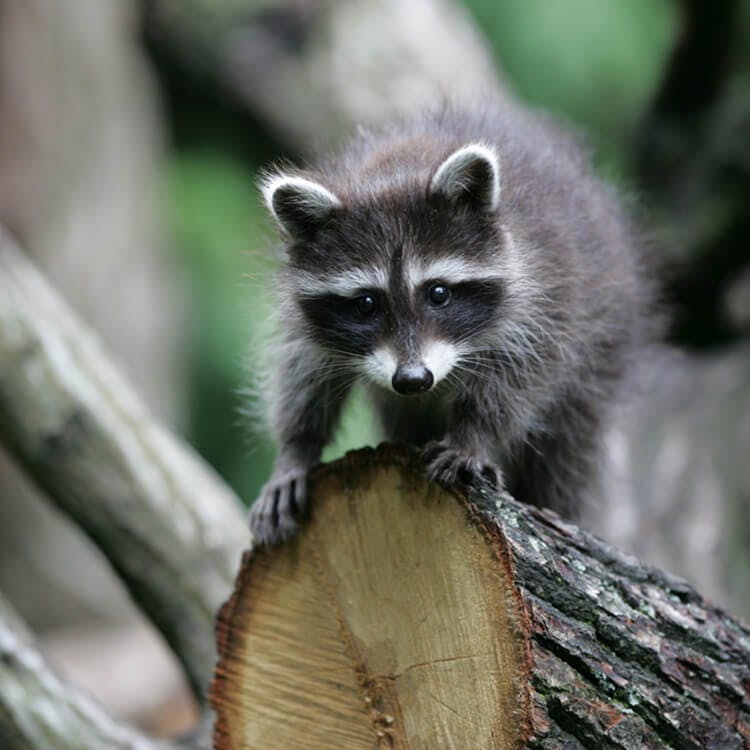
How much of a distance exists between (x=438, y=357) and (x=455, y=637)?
2.30ft

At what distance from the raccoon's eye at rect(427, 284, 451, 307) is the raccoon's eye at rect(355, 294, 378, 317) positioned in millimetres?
134

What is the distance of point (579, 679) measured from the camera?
236cm

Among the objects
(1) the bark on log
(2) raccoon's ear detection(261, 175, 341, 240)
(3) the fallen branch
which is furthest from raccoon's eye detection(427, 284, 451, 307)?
(3) the fallen branch

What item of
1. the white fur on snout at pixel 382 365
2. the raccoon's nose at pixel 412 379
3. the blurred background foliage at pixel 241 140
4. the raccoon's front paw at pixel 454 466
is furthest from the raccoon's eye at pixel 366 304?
the blurred background foliage at pixel 241 140

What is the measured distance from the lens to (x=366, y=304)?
2.96 m

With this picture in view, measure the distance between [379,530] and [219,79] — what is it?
177 inches

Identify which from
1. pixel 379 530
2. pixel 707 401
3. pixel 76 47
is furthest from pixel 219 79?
pixel 379 530

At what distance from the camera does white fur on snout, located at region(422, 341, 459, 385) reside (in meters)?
2.83

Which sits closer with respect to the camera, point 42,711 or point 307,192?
point 307,192

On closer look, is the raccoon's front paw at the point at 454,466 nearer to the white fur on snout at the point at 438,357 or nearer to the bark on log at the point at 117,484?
the white fur on snout at the point at 438,357

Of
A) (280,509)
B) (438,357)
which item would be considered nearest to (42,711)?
(280,509)

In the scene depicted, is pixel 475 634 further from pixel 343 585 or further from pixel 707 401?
pixel 707 401

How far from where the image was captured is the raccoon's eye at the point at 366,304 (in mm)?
2953

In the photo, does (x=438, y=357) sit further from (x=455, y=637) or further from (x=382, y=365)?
(x=455, y=637)
